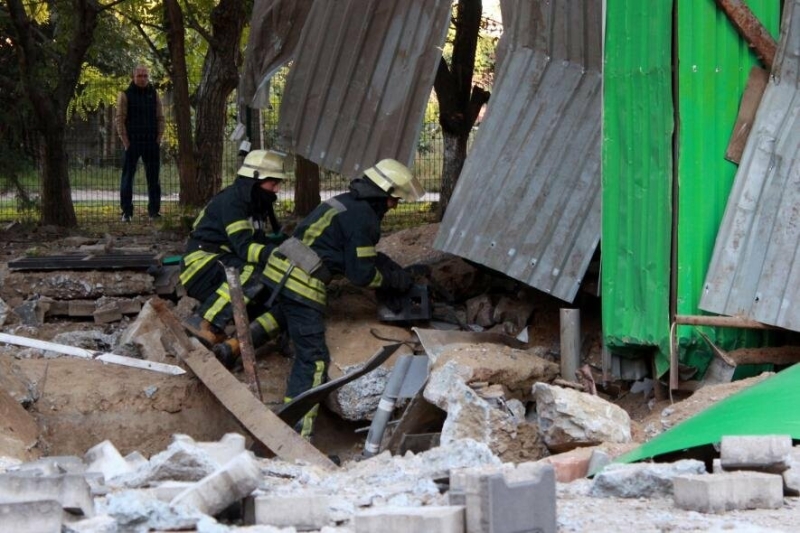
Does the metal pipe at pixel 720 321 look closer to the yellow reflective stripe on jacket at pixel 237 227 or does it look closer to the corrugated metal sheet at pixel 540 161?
the corrugated metal sheet at pixel 540 161

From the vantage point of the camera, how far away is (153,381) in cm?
970

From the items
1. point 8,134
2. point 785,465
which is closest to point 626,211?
point 785,465

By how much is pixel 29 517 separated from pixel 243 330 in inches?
201

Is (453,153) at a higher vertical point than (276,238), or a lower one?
higher

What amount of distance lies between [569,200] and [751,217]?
1.61 metres

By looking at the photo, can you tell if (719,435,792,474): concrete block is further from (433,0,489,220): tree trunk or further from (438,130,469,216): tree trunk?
(438,130,469,216): tree trunk

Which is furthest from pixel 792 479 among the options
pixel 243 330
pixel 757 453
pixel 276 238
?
pixel 276 238

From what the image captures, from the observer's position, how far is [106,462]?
21.0 ft

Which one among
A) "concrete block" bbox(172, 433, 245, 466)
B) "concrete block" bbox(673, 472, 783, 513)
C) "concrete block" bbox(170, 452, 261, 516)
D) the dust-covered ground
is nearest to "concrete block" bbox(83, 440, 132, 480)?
"concrete block" bbox(172, 433, 245, 466)

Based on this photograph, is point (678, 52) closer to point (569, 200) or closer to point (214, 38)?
point (569, 200)

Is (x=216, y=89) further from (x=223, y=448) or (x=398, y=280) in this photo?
(x=223, y=448)

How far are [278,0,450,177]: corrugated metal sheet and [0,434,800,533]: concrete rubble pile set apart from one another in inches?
178

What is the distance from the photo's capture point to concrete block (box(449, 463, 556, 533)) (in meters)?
4.38

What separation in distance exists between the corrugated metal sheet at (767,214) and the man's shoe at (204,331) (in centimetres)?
412
